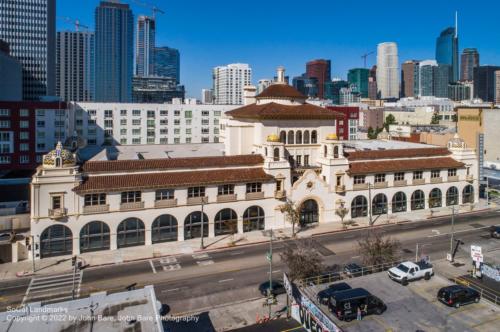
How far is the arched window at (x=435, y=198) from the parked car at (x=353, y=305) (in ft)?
149

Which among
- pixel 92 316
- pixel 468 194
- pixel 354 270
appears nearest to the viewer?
pixel 92 316

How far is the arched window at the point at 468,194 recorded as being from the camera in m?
74.3

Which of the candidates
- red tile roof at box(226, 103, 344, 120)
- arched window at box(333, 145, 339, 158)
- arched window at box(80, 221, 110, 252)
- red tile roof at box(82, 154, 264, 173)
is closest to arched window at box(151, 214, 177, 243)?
arched window at box(80, 221, 110, 252)

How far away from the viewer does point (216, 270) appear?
45.5 metres

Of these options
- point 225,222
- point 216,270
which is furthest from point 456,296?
point 225,222

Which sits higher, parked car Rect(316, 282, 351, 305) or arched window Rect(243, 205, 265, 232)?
arched window Rect(243, 205, 265, 232)

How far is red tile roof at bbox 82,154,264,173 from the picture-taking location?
2109 inches

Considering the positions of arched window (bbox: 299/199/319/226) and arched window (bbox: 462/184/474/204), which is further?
arched window (bbox: 462/184/474/204)

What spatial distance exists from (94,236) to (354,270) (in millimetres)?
29986

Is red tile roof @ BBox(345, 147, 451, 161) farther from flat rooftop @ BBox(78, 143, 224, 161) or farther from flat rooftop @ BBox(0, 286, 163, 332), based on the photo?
flat rooftop @ BBox(0, 286, 163, 332)

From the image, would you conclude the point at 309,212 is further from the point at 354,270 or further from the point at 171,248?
the point at 354,270

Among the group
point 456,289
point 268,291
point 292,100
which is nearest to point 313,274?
point 268,291

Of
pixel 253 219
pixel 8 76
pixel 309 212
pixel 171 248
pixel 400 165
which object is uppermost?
pixel 8 76

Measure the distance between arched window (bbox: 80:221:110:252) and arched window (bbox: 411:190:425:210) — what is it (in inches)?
1827
